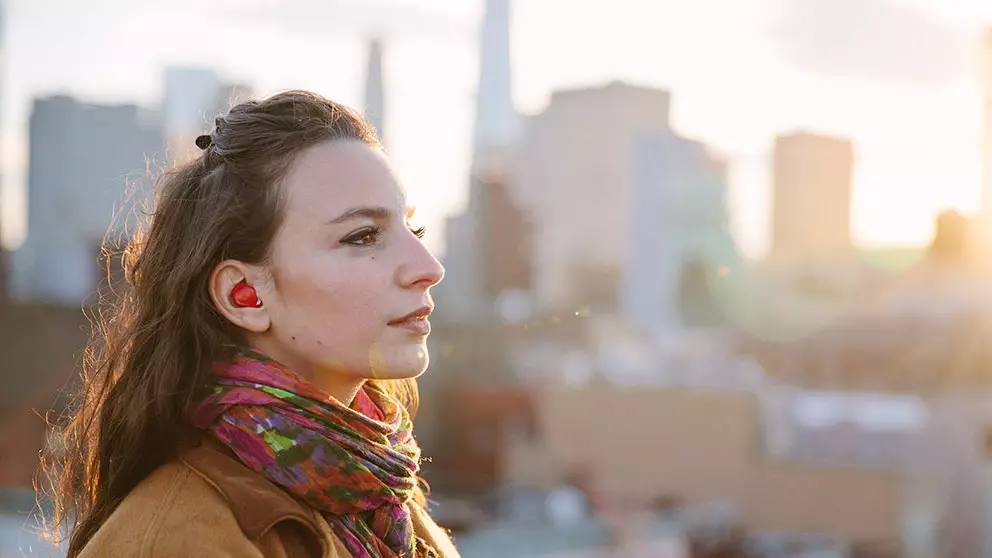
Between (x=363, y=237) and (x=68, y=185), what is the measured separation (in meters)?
37.1

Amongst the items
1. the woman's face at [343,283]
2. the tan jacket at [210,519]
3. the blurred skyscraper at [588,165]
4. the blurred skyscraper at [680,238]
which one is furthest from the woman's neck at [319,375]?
the blurred skyscraper at [588,165]

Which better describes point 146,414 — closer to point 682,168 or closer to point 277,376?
point 277,376

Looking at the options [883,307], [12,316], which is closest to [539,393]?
[12,316]

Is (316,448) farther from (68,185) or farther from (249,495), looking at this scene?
(68,185)

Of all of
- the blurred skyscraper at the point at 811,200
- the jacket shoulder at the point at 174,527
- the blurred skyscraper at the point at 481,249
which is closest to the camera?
the jacket shoulder at the point at 174,527

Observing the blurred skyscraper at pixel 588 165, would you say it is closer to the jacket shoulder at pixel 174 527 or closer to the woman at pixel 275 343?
the woman at pixel 275 343

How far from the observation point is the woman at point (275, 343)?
171 centimetres

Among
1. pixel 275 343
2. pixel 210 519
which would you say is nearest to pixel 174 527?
pixel 210 519

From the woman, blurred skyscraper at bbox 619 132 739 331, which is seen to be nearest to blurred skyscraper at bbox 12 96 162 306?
the woman

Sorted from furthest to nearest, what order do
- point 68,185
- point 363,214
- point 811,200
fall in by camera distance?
point 811,200
point 68,185
point 363,214

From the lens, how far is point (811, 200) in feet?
232

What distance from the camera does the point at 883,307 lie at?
4938 cm

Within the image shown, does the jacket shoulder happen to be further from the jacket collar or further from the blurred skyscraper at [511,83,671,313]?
the blurred skyscraper at [511,83,671,313]

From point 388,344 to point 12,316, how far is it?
2617 cm
